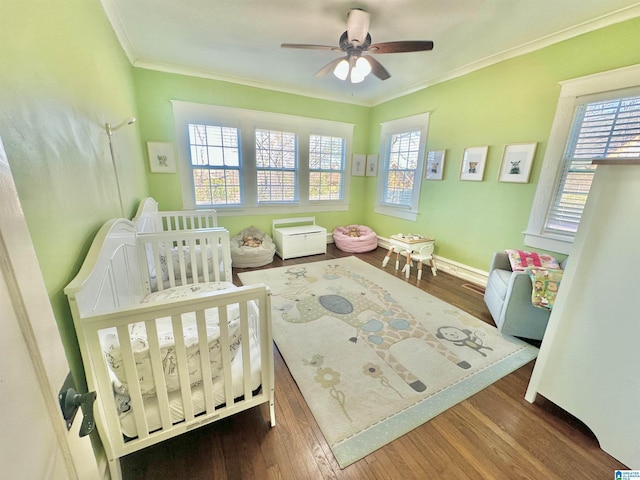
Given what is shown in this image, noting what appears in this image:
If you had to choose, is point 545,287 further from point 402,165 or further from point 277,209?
point 277,209

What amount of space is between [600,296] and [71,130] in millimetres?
2715

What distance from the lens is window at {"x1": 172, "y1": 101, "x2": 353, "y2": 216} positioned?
3.55 metres

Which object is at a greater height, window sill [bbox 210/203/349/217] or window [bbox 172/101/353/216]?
window [bbox 172/101/353/216]

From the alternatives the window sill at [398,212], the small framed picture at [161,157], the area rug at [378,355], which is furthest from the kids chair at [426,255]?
the small framed picture at [161,157]

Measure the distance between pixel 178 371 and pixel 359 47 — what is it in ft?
8.69

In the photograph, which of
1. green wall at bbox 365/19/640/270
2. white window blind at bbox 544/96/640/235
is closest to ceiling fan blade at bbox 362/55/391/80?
green wall at bbox 365/19/640/270

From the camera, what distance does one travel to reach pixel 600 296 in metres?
1.24

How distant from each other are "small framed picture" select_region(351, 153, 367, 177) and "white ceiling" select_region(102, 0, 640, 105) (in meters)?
1.60

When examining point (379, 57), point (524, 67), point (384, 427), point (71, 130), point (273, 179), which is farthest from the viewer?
point (273, 179)

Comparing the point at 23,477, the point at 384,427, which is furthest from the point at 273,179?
the point at 23,477

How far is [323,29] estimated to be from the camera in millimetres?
2279

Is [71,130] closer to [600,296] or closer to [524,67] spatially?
[600,296]

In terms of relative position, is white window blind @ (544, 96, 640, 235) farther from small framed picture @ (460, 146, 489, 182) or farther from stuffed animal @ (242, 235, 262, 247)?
stuffed animal @ (242, 235, 262, 247)

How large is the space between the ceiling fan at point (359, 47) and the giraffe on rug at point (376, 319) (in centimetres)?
219
